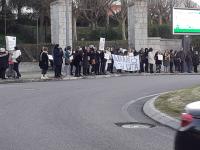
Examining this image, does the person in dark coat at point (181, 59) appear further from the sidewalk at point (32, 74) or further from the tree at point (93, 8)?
the tree at point (93, 8)

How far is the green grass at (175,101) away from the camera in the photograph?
13.0m

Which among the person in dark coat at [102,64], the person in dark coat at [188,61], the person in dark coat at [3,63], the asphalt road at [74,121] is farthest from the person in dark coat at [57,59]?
the person in dark coat at [188,61]

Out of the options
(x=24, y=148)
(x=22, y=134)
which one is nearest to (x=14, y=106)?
(x=22, y=134)

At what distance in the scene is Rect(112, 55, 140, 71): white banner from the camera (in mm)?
31688

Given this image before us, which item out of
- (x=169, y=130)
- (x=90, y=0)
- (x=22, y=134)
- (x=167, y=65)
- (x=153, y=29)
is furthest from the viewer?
(x=90, y=0)

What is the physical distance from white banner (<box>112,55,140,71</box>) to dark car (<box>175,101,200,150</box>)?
25520 mm

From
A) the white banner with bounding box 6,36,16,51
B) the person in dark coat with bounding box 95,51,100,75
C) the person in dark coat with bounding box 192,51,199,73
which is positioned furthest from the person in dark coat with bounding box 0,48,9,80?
the person in dark coat with bounding box 192,51,199,73

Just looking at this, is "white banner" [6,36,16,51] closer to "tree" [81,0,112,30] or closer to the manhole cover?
the manhole cover

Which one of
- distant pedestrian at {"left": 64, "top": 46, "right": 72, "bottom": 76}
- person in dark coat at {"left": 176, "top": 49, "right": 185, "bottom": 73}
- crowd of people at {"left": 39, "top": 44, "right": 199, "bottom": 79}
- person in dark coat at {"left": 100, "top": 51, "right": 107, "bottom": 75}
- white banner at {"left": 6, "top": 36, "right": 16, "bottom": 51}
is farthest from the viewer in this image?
person in dark coat at {"left": 176, "top": 49, "right": 185, "bottom": 73}

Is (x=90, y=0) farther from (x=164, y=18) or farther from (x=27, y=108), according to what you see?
(x=27, y=108)

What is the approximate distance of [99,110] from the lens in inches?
556

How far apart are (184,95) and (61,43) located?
815 inches

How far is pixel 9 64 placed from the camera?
26344mm

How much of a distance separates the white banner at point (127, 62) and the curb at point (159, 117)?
55.4ft
